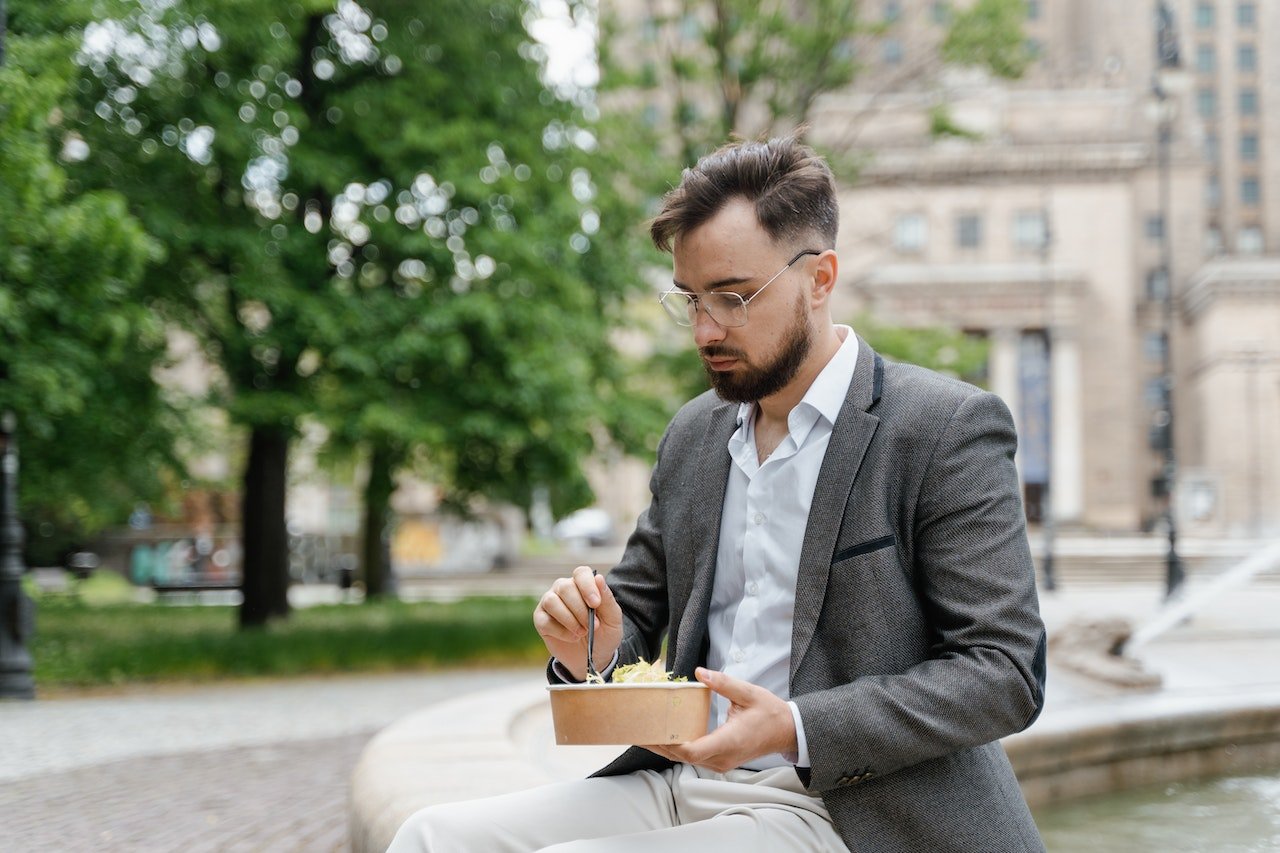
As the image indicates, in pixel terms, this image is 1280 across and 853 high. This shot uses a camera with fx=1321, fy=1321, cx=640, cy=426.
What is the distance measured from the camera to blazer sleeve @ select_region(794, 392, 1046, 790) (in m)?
2.29

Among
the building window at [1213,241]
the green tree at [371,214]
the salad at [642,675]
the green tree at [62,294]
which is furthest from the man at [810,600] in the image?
the building window at [1213,241]

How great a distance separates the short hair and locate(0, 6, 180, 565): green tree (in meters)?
9.43

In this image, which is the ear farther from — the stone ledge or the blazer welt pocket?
the stone ledge

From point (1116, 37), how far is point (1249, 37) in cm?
978

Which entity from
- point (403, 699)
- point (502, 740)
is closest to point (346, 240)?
point (403, 699)

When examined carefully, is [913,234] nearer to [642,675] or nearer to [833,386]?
[833,386]

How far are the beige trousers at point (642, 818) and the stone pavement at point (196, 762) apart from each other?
3.83 metres

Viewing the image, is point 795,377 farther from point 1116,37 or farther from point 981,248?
point 1116,37

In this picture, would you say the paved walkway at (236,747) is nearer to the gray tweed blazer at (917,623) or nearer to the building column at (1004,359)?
the gray tweed blazer at (917,623)

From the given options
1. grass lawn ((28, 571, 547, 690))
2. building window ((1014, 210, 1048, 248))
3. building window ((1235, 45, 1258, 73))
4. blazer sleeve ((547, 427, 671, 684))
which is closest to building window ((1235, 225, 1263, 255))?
building window ((1235, 45, 1258, 73))

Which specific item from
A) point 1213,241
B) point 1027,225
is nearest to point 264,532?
point 1027,225

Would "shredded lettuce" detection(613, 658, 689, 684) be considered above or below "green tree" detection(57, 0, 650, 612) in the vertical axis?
below

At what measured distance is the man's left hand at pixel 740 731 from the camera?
216 centimetres

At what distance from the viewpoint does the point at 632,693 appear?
2152mm
